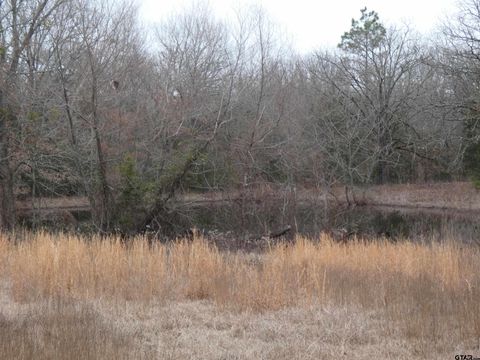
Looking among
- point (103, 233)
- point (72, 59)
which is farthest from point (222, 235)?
point (72, 59)

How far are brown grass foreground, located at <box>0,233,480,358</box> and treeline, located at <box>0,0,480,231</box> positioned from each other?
8.49 metres

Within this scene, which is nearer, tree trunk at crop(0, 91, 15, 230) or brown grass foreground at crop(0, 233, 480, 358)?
brown grass foreground at crop(0, 233, 480, 358)

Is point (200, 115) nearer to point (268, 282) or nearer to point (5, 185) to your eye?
point (5, 185)

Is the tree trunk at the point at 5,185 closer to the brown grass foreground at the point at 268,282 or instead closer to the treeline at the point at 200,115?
the treeline at the point at 200,115

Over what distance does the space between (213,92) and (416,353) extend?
2378 centimetres

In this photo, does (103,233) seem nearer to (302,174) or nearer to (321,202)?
(321,202)

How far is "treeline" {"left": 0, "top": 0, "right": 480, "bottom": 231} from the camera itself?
1734cm

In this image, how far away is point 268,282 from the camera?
7195 millimetres

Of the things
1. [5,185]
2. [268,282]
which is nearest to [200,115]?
[5,185]

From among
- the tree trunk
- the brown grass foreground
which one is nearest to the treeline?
the tree trunk

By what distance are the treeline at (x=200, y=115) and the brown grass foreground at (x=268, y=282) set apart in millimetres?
8486

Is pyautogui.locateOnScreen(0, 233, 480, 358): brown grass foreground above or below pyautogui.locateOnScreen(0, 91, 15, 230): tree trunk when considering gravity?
below

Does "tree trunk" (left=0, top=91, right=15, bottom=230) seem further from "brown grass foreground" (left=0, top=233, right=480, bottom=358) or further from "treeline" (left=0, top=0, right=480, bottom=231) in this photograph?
"brown grass foreground" (left=0, top=233, right=480, bottom=358)

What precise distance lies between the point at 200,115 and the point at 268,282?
15.6 m
